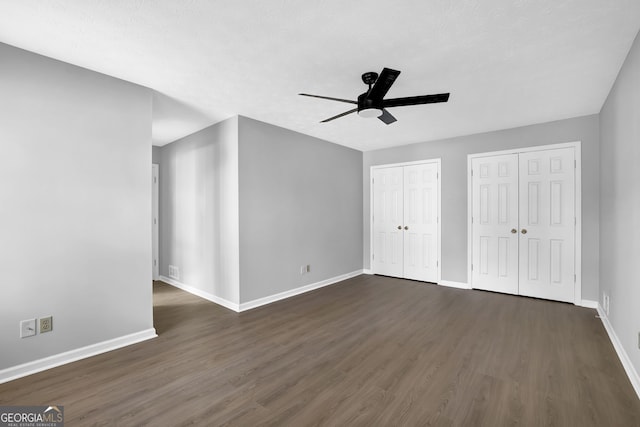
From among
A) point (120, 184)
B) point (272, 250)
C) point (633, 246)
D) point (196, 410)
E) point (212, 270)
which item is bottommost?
point (196, 410)

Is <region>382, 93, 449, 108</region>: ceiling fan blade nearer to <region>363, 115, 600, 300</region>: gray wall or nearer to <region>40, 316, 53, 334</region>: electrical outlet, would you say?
<region>363, 115, 600, 300</region>: gray wall

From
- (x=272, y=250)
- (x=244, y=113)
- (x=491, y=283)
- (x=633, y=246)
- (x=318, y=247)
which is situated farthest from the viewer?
(x=318, y=247)

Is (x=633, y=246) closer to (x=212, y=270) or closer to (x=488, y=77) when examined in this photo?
(x=488, y=77)

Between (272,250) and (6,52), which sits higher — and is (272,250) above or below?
below

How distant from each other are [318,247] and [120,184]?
9.61 ft

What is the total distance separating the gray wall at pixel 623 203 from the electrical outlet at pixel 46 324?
14.4ft

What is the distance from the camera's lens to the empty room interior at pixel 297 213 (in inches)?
73.6

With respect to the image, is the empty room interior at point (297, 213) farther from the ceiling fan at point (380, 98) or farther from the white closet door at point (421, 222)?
the white closet door at point (421, 222)

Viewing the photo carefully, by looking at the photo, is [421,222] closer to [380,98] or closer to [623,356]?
[623,356]

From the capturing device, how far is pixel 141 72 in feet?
8.43

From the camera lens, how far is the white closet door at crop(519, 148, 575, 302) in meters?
3.84

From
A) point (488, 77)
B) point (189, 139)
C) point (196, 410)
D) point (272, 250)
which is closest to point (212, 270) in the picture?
point (272, 250)

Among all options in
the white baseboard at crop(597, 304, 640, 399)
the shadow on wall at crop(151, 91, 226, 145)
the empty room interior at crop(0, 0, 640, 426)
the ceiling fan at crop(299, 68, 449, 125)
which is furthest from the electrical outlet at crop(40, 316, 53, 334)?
the white baseboard at crop(597, 304, 640, 399)

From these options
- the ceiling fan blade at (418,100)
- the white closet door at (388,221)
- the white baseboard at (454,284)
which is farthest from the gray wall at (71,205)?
the white baseboard at (454,284)
